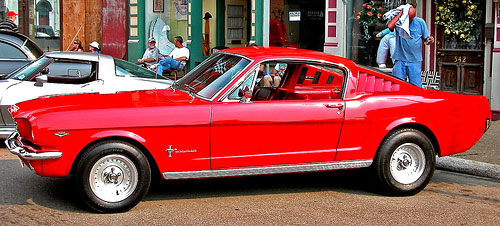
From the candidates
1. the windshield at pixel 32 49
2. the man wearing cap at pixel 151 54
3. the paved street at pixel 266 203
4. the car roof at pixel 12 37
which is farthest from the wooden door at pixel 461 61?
the car roof at pixel 12 37

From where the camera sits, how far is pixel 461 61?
13.0 meters

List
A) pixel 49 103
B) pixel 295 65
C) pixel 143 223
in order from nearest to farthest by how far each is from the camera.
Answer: pixel 143 223 < pixel 49 103 < pixel 295 65

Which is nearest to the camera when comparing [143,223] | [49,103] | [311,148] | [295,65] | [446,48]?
[143,223]

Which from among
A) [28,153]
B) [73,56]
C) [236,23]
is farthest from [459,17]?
[28,153]

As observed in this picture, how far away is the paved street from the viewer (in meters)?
5.89

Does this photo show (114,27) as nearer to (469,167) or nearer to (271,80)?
(271,80)

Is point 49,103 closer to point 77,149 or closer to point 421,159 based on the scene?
point 77,149

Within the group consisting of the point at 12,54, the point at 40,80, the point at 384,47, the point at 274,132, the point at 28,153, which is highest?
the point at 384,47

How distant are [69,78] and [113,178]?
4.32m

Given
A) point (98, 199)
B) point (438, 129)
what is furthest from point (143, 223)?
point (438, 129)

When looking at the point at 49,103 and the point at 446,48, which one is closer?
the point at 49,103

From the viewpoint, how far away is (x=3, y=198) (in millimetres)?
6469

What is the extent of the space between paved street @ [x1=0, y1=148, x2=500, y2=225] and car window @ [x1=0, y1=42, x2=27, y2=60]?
3696 mm

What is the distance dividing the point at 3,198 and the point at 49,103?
1.13 m
